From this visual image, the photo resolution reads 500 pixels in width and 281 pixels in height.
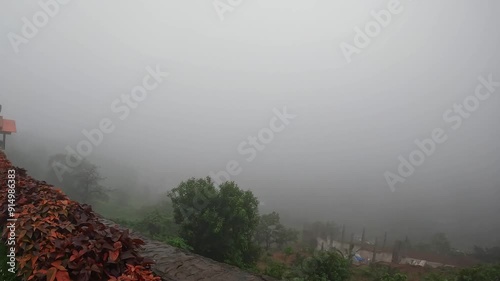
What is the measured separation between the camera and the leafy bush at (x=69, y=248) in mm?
3559

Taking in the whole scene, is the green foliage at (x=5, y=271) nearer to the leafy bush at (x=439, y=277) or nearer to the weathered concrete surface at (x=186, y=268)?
the weathered concrete surface at (x=186, y=268)

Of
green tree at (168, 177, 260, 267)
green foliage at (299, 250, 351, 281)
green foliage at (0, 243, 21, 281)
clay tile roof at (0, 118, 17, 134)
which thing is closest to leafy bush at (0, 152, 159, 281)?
green foliage at (0, 243, 21, 281)

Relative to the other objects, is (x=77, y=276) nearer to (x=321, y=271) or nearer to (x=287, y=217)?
(x=321, y=271)

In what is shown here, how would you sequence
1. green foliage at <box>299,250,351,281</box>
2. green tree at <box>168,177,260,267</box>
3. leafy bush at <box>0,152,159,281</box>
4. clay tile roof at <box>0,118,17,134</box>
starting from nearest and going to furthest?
leafy bush at <box>0,152,159,281</box> → green foliage at <box>299,250,351,281</box> → green tree at <box>168,177,260,267</box> → clay tile roof at <box>0,118,17,134</box>

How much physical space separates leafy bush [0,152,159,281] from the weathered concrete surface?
2.96 metres

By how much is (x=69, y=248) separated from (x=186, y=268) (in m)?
4.55

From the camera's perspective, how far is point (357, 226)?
104m

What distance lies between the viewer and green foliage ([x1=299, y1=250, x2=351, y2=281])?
13.5 meters

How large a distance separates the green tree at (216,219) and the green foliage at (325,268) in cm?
420

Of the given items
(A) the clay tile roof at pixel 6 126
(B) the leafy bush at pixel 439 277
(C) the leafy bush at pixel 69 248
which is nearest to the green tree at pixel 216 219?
(C) the leafy bush at pixel 69 248

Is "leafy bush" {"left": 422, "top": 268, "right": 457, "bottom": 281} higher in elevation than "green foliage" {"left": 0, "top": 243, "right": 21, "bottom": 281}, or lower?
lower

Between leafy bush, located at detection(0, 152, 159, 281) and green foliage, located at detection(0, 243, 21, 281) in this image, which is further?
green foliage, located at detection(0, 243, 21, 281)

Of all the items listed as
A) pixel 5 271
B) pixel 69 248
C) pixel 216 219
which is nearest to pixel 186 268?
pixel 5 271

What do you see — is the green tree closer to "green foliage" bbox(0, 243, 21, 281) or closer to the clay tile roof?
"green foliage" bbox(0, 243, 21, 281)
